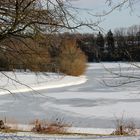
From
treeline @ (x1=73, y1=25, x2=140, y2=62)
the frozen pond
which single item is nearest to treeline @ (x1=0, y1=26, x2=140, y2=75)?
treeline @ (x1=73, y1=25, x2=140, y2=62)

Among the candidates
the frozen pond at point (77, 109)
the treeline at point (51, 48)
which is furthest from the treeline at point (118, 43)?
the frozen pond at point (77, 109)

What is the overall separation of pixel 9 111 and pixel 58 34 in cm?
1273

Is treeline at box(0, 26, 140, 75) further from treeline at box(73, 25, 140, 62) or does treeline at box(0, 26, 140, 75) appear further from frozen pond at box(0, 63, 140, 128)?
frozen pond at box(0, 63, 140, 128)

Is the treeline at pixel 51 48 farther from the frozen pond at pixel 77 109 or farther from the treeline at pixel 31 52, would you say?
the frozen pond at pixel 77 109

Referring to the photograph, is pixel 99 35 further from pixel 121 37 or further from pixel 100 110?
pixel 100 110

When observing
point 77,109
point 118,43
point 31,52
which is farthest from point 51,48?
point 77,109

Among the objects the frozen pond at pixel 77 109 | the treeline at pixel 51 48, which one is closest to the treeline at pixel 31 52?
the treeline at pixel 51 48

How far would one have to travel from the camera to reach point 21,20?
5.47m

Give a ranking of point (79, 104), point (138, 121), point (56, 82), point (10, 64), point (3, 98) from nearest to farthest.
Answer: point (10, 64), point (138, 121), point (79, 104), point (3, 98), point (56, 82)

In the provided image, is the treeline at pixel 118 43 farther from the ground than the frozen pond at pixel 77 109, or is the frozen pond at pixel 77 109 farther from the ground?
the treeline at pixel 118 43

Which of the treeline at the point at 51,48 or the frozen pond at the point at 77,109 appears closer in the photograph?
the treeline at the point at 51,48

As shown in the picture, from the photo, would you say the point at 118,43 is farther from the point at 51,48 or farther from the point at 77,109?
the point at 77,109

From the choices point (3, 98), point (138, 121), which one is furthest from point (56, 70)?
point (3, 98)

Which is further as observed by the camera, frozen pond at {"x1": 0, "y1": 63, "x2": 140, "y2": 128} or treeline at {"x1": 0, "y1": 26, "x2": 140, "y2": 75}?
frozen pond at {"x1": 0, "y1": 63, "x2": 140, "y2": 128}
